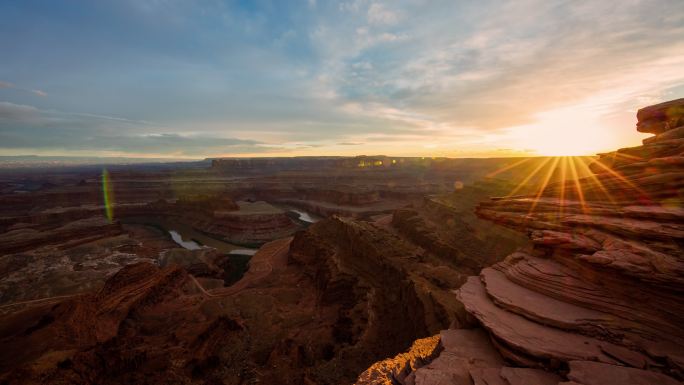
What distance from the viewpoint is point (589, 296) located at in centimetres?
748

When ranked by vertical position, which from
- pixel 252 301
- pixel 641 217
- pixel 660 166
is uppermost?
pixel 660 166

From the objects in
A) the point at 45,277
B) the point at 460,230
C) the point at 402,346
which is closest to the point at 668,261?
the point at 402,346

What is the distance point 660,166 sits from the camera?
8383mm

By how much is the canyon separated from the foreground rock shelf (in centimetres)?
4

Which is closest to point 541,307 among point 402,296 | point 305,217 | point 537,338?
point 537,338

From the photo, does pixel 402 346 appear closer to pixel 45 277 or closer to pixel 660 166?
pixel 660 166

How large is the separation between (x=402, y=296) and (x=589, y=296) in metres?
15.2

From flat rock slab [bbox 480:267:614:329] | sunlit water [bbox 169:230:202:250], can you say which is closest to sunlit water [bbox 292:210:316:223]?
sunlit water [bbox 169:230:202:250]

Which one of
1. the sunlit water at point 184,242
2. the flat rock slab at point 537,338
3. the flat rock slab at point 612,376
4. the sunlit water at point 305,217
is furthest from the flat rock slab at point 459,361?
the sunlit water at point 305,217

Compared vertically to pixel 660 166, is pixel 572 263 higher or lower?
lower

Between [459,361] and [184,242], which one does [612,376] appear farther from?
[184,242]

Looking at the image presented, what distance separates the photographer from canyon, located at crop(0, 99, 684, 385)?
6.66 m

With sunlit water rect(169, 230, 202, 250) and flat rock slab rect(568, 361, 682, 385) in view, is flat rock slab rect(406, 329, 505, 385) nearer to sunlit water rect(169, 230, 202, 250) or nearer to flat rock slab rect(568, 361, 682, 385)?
flat rock slab rect(568, 361, 682, 385)

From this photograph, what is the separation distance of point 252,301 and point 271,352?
766cm
